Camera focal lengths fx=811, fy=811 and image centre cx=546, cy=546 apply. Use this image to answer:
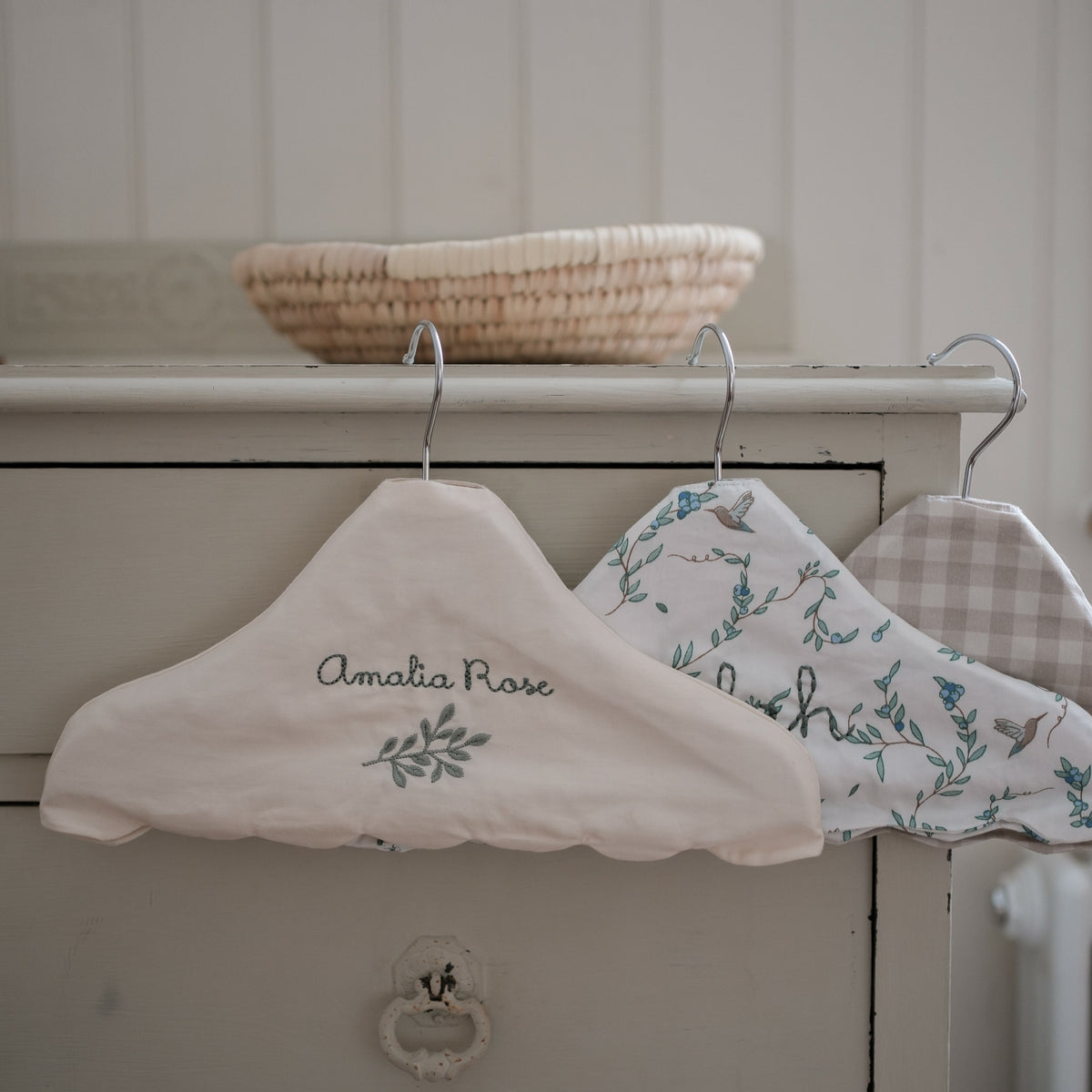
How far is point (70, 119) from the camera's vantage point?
86cm

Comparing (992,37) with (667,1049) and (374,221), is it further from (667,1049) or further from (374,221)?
(667,1049)

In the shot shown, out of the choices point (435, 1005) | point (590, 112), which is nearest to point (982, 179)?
point (590, 112)

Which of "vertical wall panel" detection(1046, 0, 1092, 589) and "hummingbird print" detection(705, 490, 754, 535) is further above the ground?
"vertical wall panel" detection(1046, 0, 1092, 589)

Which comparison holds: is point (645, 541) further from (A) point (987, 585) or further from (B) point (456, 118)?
(B) point (456, 118)

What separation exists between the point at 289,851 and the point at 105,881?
0.12m

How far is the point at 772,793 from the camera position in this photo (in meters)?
0.45

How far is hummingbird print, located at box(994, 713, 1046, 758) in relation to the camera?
1.50ft

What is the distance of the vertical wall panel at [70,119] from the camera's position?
33.9 inches

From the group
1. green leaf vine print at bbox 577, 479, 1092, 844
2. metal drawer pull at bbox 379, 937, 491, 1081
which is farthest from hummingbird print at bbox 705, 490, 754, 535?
metal drawer pull at bbox 379, 937, 491, 1081

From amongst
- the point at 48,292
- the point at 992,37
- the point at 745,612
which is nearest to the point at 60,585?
the point at 745,612

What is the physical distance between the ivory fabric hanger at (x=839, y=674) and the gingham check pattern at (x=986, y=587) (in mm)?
18

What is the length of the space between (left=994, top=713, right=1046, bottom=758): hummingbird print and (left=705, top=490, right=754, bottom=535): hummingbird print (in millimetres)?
176

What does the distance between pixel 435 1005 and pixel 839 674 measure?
0.32m

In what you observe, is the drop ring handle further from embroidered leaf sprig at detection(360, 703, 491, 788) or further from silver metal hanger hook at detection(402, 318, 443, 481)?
silver metal hanger hook at detection(402, 318, 443, 481)
